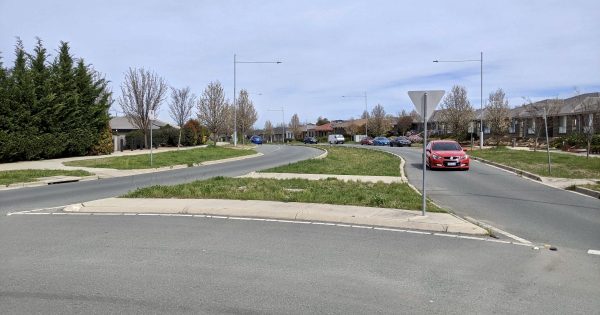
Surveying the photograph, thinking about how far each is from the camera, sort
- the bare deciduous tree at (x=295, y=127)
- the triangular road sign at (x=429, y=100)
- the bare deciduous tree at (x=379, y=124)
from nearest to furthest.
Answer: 1. the triangular road sign at (x=429, y=100)
2. the bare deciduous tree at (x=379, y=124)
3. the bare deciduous tree at (x=295, y=127)

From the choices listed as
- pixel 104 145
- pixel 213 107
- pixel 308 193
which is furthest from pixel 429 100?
pixel 213 107

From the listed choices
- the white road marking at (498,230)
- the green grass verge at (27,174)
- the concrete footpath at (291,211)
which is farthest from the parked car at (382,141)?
the white road marking at (498,230)

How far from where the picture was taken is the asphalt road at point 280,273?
477 cm

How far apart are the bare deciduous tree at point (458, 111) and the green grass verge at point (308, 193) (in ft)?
146

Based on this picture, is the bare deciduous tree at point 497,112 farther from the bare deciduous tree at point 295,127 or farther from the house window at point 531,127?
the bare deciduous tree at point 295,127

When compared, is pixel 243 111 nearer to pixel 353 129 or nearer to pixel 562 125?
pixel 353 129

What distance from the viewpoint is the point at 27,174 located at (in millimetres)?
19875

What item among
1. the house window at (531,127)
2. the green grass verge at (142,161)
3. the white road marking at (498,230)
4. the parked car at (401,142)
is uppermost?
the house window at (531,127)

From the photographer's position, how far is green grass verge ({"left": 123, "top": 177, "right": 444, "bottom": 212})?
11.3m

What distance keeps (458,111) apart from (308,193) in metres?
48.3

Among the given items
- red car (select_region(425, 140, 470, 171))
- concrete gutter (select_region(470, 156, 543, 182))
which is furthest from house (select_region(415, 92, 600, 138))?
red car (select_region(425, 140, 470, 171))

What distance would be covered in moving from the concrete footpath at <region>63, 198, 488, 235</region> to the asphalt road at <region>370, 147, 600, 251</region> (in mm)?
1112

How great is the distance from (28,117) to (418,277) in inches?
1082

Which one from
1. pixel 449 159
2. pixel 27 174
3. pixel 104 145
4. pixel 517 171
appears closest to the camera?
pixel 27 174
